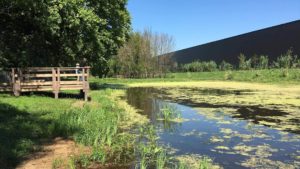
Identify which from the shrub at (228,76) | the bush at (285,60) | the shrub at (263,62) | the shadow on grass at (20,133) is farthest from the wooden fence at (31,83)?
the shrub at (263,62)

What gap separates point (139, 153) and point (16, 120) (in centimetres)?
456

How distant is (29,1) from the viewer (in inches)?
745

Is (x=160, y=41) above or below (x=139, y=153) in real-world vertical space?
above

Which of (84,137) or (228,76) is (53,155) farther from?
(228,76)

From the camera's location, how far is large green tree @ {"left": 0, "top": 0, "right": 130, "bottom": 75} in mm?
21641

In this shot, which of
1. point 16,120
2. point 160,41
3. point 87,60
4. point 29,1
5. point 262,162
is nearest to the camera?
point 262,162

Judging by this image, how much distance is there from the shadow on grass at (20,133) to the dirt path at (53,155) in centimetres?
20

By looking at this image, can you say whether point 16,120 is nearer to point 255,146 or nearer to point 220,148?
point 220,148

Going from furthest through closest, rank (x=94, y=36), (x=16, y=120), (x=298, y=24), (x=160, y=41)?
(x=160, y=41) < (x=298, y=24) < (x=94, y=36) < (x=16, y=120)

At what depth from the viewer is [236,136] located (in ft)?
39.0

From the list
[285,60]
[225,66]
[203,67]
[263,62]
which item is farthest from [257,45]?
[203,67]

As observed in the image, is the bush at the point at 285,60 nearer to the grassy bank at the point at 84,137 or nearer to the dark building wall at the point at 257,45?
the dark building wall at the point at 257,45

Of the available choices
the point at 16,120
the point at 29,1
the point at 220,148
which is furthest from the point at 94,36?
the point at 220,148

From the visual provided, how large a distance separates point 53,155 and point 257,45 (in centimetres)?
4898
